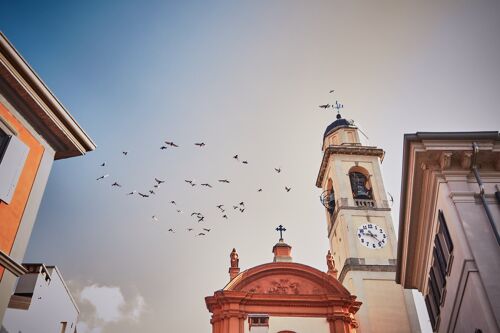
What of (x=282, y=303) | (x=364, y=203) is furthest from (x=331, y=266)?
(x=364, y=203)

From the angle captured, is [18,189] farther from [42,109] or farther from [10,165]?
[42,109]

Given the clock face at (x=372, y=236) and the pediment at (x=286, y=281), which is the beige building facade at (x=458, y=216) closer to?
the pediment at (x=286, y=281)

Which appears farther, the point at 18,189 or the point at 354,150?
the point at 354,150

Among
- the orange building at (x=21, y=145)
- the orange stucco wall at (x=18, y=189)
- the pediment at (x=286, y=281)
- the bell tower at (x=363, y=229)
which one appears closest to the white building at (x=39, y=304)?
the pediment at (x=286, y=281)

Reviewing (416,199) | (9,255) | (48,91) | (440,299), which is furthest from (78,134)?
(440,299)

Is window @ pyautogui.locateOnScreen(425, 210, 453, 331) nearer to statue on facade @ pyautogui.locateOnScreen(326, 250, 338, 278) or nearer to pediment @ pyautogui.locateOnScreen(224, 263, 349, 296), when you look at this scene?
pediment @ pyautogui.locateOnScreen(224, 263, 349, 296)

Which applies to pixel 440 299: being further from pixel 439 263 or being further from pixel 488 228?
pixel 488 228

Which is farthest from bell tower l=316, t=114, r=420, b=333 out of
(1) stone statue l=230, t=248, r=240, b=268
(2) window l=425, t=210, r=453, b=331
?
(1) stone statue l=230, t=248, r=240, b=268

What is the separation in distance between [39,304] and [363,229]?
17579 millimetres

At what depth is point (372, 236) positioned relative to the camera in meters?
25.3

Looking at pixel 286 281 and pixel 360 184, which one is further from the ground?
pixel 360 184

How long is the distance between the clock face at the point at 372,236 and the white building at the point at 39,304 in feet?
53.6

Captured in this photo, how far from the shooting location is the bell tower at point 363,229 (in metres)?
22.4

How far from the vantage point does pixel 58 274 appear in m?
19.0
